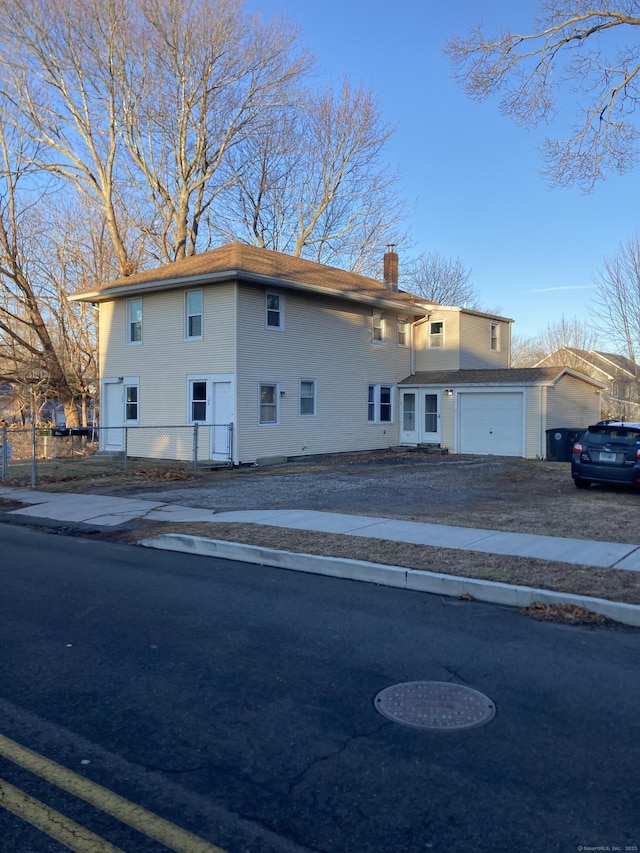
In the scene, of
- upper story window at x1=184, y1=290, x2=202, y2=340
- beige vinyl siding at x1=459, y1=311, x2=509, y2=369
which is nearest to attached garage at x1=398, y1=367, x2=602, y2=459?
beige vinyl siding at x1=459, y1=311, x2=509, y2=369

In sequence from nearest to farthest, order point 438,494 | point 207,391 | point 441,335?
point 438,494 → point 207,391 → point 441,335

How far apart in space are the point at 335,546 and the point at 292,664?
3.73m

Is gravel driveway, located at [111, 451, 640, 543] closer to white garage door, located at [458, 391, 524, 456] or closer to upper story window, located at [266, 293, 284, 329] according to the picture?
white garage door, located at [458, 391, 524, 456]

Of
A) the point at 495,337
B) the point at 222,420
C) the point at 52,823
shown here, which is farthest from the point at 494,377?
A: the point at 52,823

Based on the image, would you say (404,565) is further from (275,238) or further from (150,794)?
(275,238)

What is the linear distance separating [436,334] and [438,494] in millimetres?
16456

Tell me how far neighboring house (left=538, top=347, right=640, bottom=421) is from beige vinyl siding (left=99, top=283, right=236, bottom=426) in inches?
754

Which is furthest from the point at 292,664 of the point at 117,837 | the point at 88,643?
the point at 117,837

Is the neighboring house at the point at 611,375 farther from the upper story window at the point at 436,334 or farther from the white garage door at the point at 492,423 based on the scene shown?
the white garage door at the point at 492,423

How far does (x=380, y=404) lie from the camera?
28453 mm

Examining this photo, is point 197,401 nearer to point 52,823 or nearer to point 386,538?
point 386,538

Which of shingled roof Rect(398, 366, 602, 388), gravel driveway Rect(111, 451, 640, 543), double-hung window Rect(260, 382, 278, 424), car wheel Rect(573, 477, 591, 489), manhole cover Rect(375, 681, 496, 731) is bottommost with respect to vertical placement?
manhole cover Rect(375, 681, 496, 731)

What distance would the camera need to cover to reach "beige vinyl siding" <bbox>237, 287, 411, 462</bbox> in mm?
22109

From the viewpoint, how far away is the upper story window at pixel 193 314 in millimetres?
22703
